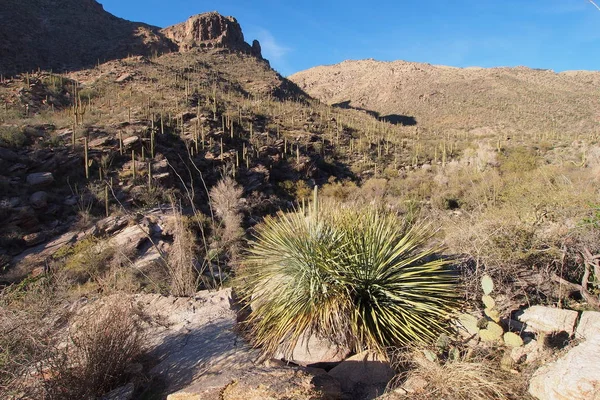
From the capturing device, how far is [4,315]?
123 inches

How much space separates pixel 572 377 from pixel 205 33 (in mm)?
54607

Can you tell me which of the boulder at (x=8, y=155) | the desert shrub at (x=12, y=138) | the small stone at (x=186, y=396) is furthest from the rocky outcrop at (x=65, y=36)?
the small stone at (x=186, y=396)

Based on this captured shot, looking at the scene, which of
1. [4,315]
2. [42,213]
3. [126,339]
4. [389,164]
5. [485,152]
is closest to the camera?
[4,315]

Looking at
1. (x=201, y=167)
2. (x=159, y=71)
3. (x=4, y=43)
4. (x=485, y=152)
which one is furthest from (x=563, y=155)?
(x=4, y=43)

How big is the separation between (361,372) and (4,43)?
148 feet

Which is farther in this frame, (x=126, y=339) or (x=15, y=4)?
(x=15, y=4)

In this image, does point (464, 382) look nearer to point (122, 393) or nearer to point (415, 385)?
point (415, 385)

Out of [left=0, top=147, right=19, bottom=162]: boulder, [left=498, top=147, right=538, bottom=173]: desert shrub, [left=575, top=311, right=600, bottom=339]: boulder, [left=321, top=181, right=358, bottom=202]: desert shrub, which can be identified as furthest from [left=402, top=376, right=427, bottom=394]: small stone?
[left=498, top=147, right=538, bottom=173]: desert shrub

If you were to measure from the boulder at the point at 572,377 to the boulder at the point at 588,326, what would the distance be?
1.46 feet

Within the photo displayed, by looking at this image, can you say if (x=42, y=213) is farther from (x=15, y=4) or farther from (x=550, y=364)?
(x=15, y=4)

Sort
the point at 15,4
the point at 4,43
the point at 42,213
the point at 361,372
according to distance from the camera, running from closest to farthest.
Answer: the point at 361,372 < the point at 42,213 < the point at 4,43 < the point at 15,4

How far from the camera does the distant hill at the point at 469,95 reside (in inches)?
1610

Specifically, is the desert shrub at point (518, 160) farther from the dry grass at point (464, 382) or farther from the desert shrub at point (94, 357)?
the desert shrub at point (94, 357)

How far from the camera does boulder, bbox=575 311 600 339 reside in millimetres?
3237
